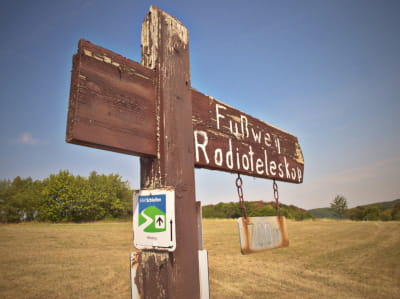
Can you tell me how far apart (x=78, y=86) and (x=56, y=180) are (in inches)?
2092

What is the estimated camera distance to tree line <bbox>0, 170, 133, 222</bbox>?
4578 centimetres

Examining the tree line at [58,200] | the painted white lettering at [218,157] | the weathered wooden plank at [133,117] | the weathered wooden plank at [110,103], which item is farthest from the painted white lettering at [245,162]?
the tree line at [58,200]

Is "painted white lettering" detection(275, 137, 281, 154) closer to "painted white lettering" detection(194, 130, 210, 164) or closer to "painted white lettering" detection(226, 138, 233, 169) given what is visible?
"painted white lettering" detection(226, 138, 233, 169)

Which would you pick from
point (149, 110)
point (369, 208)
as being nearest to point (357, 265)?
point (149, 110)

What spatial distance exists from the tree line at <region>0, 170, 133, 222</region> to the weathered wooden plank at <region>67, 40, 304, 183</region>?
169 ft

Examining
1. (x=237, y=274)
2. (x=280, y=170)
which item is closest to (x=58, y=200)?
(x=237, y=274)

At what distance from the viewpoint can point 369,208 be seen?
68125 millimetres

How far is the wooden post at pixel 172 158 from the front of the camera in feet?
3.86

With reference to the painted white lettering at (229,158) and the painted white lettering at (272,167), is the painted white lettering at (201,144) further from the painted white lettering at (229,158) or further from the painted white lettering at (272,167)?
the painted white lettering at (272,167)

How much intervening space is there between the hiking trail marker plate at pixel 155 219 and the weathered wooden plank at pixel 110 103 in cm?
22

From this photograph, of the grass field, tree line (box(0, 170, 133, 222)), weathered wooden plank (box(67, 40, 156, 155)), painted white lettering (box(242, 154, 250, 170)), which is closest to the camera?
weathered wooden plank (box(67, 40, 156, 155))

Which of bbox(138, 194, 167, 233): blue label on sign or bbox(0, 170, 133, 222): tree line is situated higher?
bbox(0, 170, 133, 222): tree line

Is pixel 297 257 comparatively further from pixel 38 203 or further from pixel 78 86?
pixel 38 203

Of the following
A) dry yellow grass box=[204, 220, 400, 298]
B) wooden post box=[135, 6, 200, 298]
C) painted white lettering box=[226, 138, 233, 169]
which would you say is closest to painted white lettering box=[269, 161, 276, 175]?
painted white lettering box=[226, 138, 233, 169]
